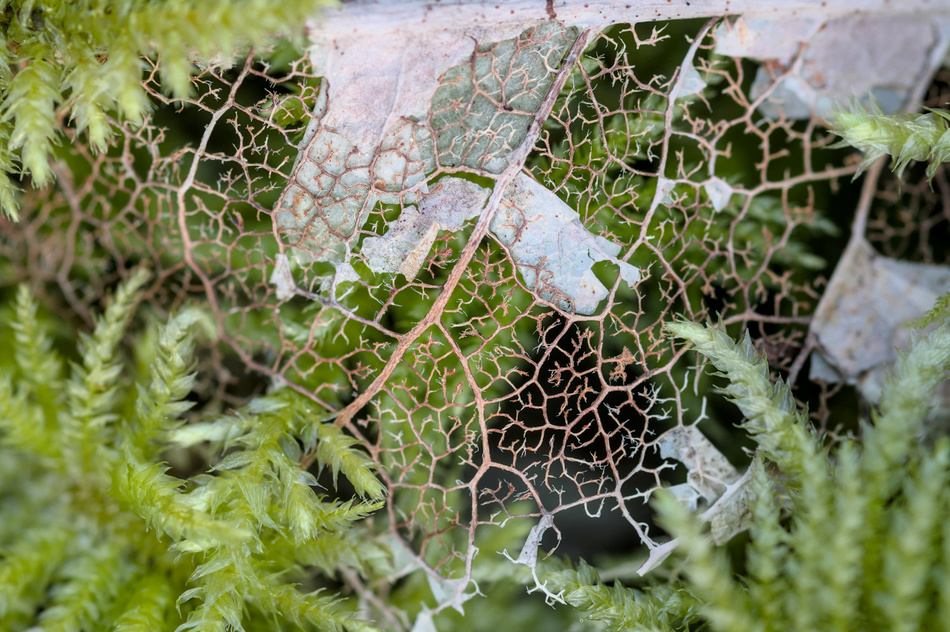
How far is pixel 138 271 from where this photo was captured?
98cm

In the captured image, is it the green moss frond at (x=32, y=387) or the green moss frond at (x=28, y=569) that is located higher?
the green moss frond at (x=32, y=387)

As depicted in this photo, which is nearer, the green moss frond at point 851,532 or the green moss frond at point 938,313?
the green moss frond at point 851,532

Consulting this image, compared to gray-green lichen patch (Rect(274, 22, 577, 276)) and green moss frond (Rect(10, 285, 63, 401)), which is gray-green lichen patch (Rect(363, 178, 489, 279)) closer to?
gray-green lichen patch (Rect(274, 22, 577, 276))

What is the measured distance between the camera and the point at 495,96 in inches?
32.2

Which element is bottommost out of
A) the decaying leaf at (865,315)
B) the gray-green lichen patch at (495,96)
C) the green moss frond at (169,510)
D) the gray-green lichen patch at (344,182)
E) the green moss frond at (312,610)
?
the green moss frond at (312,610)

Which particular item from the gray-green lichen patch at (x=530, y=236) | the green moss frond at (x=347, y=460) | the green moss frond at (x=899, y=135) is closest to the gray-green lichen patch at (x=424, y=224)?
the gray-green lichen patch at (x=530, y=236)

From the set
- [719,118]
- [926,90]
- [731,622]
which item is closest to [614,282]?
[719,118]

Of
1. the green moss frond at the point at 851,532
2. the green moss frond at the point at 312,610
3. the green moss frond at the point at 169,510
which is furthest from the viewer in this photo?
the green moss frond at the point at 312,610

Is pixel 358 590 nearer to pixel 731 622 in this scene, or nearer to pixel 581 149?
pixel 731 622

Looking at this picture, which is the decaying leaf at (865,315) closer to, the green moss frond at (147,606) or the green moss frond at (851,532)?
the green moss frond at (851,532)

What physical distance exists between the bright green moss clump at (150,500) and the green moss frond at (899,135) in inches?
33.1

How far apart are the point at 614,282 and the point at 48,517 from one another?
1.01 metres

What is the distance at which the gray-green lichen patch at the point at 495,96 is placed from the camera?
808mm

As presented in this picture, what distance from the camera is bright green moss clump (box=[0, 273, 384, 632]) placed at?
2.74 feet
